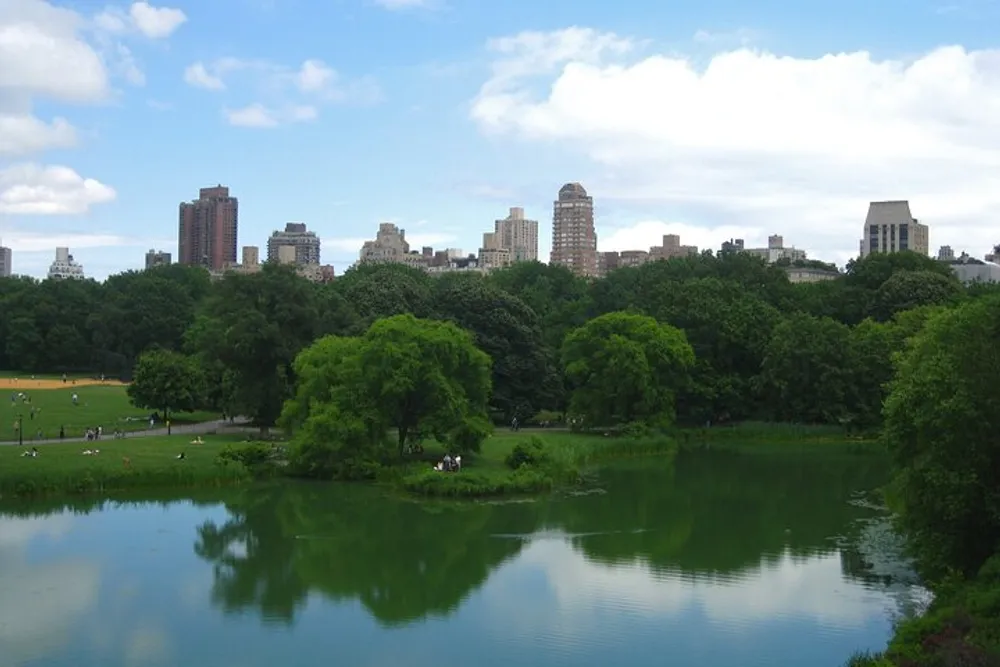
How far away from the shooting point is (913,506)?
69.4 ft

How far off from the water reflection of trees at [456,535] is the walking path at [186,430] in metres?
9.84

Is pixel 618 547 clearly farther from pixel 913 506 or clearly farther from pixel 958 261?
pixel 958 261

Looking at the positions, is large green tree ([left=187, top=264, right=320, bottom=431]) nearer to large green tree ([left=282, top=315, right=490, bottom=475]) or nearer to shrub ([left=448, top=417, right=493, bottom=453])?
large green tree ([left=282, top=315, right=490, bottom=475])

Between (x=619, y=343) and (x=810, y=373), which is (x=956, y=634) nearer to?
(x=619, y=343)

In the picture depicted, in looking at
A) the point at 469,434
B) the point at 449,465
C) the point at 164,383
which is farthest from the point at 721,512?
the point at 164,383

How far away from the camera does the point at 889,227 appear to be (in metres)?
158

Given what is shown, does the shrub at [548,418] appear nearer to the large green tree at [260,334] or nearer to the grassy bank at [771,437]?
the grassy bank at [771,437]

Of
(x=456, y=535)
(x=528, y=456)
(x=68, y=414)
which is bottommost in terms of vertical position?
(x=456, y=535)

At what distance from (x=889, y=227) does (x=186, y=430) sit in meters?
134

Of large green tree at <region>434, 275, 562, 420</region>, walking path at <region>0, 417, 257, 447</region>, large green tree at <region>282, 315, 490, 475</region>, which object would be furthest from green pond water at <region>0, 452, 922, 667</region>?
large green tree at <region>434, 275, 562, 420</region>

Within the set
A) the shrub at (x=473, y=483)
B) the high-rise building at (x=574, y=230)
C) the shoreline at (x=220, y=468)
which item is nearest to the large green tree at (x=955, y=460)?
the shrub at (x=473, y=483)

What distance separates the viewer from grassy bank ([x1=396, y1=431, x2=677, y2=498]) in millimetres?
33594

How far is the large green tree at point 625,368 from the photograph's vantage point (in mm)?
48219

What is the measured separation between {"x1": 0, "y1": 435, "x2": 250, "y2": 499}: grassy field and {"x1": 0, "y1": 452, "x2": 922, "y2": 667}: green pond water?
3.62 feet
